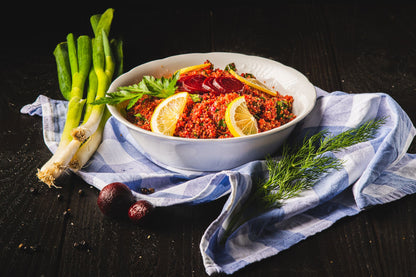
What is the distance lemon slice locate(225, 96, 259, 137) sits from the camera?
2244 millimetres

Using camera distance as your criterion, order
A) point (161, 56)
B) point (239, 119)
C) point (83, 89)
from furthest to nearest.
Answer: point (161, 56) < point (83, 89) < point (239, 119)

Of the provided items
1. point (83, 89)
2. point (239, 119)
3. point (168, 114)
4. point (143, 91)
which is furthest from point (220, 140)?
point (83, 89)

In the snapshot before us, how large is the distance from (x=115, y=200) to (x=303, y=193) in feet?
2.66

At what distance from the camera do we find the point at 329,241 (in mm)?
2072

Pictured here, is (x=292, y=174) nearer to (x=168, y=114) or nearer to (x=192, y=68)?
(x=168, y=114)

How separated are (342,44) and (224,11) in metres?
1.07

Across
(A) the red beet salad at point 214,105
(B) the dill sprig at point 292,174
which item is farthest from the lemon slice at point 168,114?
(B) the dill sprig at point 292,174

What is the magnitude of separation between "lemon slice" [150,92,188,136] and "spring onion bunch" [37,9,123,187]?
0.47 meters

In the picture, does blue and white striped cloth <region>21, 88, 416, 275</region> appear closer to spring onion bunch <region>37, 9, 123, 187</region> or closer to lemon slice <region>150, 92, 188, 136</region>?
spring onion bunch <region>37, 9, 123, 187</region>

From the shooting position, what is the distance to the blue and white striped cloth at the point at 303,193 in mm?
2025

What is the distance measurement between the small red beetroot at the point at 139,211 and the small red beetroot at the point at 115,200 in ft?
0.15

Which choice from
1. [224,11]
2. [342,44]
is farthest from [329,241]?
[224,11]

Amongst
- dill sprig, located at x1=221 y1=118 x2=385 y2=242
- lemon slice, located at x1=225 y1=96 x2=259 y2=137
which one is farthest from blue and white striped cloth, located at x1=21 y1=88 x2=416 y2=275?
lemon slice, located at x1=225 y1=96 x2=259 y2=137

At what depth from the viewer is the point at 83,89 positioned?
309 cm
